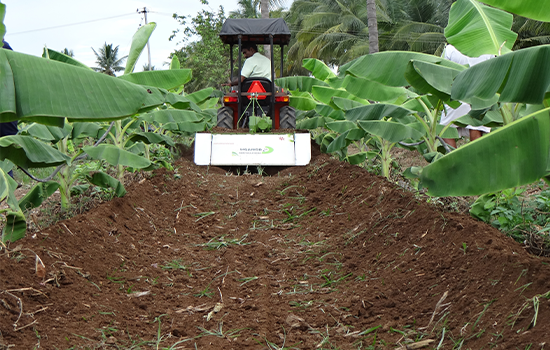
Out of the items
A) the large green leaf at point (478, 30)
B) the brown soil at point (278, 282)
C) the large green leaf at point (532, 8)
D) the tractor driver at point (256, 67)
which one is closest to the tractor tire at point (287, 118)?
the tractor driver at point (256, 67)

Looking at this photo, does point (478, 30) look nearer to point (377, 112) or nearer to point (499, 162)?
point (377, 112)

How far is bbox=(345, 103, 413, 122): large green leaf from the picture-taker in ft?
15.2

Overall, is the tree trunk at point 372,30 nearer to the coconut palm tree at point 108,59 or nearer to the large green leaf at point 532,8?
the large green leaf at point 532,8

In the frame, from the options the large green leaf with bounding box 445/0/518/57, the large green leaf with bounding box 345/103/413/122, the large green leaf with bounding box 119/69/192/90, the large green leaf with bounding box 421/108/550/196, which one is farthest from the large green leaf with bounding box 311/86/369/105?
the large green leaf with bounding box 421/108/550/196

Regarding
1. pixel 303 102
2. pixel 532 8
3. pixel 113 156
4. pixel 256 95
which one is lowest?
pixel 113 156

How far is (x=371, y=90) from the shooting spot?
5211 mm

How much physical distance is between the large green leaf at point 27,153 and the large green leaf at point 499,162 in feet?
8.58

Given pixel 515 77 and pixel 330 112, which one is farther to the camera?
pixel 330 112

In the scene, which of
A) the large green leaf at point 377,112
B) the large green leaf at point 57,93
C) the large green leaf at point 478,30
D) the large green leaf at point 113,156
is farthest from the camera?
the large green leaf at point 377,112

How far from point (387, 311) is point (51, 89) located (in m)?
2.32

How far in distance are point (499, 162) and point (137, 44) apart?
3.85 m

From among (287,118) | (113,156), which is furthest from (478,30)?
(287,118)

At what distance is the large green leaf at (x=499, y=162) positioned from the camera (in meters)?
2.21

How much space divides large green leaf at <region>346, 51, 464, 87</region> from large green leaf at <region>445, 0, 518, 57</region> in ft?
0.60
